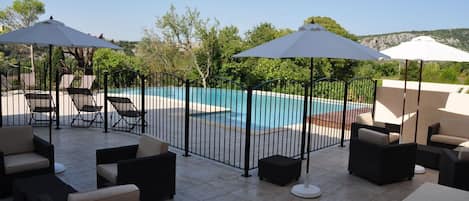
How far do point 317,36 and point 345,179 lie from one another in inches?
94.6

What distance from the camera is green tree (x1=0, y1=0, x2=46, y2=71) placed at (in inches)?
721

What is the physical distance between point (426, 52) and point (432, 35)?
2216cm

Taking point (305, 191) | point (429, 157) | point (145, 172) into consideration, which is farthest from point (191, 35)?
point (145, 172)

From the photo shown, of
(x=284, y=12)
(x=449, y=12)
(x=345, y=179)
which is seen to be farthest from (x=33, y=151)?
(x=449, y=12)

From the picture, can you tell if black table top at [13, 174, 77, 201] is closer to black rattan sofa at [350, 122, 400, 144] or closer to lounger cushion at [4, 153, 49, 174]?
lounger cushion at [4, 153, 49, 174]

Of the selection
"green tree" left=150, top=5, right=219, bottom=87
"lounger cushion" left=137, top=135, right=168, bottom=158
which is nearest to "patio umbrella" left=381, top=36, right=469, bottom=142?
"lounger cushion" left=137, top=135, right=168, bottom=158

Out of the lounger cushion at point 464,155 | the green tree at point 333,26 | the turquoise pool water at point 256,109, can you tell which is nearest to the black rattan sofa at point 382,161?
the lounger cushion at point 464,155

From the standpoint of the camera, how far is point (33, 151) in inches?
199

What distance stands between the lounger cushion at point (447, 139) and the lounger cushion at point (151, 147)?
5.33 m

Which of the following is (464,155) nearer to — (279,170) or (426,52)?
(426,52)

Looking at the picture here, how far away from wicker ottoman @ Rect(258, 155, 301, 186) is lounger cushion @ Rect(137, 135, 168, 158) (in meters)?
1.59

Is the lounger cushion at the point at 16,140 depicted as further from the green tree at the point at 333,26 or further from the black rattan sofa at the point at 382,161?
the green tree at the point at 333,26

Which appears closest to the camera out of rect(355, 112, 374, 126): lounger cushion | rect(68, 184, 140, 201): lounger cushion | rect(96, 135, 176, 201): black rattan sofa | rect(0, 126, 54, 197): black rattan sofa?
rect(68, 184, 140, 201): lounger cushion

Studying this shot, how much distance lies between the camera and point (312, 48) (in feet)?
13.8
